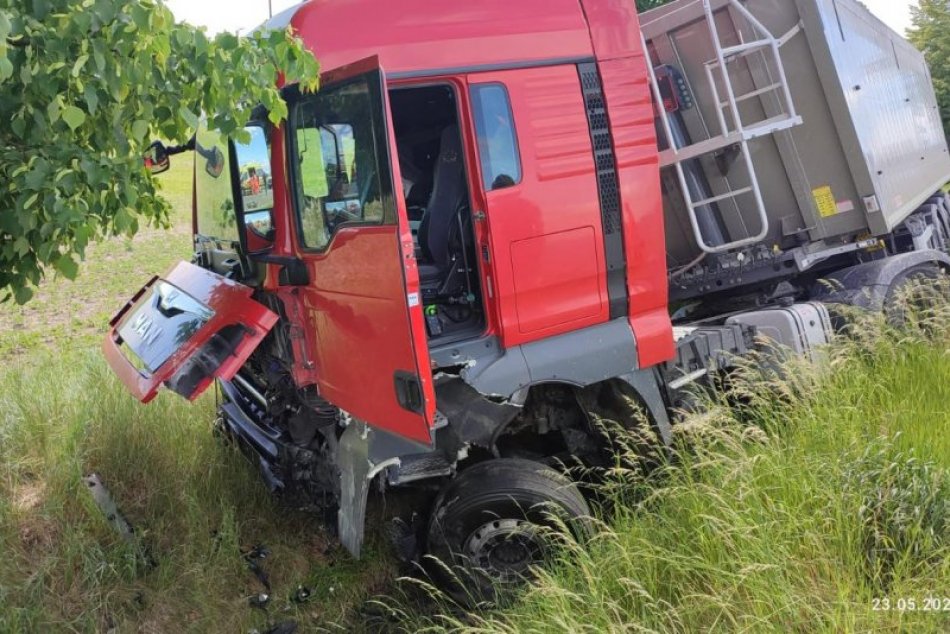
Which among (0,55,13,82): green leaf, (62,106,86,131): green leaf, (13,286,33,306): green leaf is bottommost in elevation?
(13,286,33,306): green leaf

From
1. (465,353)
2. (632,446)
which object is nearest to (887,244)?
(632,446)

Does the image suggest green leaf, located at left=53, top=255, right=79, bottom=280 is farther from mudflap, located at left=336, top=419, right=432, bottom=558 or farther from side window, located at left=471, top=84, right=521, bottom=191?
side window, located at left=471, top=84, right=521, bottom=191

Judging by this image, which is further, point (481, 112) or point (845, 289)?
point (845, 289)

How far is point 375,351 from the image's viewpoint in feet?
10.4

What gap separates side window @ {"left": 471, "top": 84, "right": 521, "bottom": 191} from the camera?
345 cm

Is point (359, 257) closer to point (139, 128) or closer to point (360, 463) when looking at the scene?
point (360, 463)

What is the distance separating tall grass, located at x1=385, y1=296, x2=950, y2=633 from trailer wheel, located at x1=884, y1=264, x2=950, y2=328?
1546 millimetres

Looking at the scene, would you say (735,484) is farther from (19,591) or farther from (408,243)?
(19,591)

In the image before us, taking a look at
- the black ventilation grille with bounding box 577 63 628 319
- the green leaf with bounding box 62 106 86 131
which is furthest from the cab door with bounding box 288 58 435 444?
the green leaf with bounding box 62 106 86 131

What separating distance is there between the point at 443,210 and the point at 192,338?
4.55 ft

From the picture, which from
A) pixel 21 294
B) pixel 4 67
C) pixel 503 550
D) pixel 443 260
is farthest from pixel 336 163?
pixel 503 550

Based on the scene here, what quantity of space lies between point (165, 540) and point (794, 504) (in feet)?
10.8

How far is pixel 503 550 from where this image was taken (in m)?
3.68

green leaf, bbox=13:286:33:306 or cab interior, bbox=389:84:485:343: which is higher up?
cab interior, bbox=389:84:485:343
